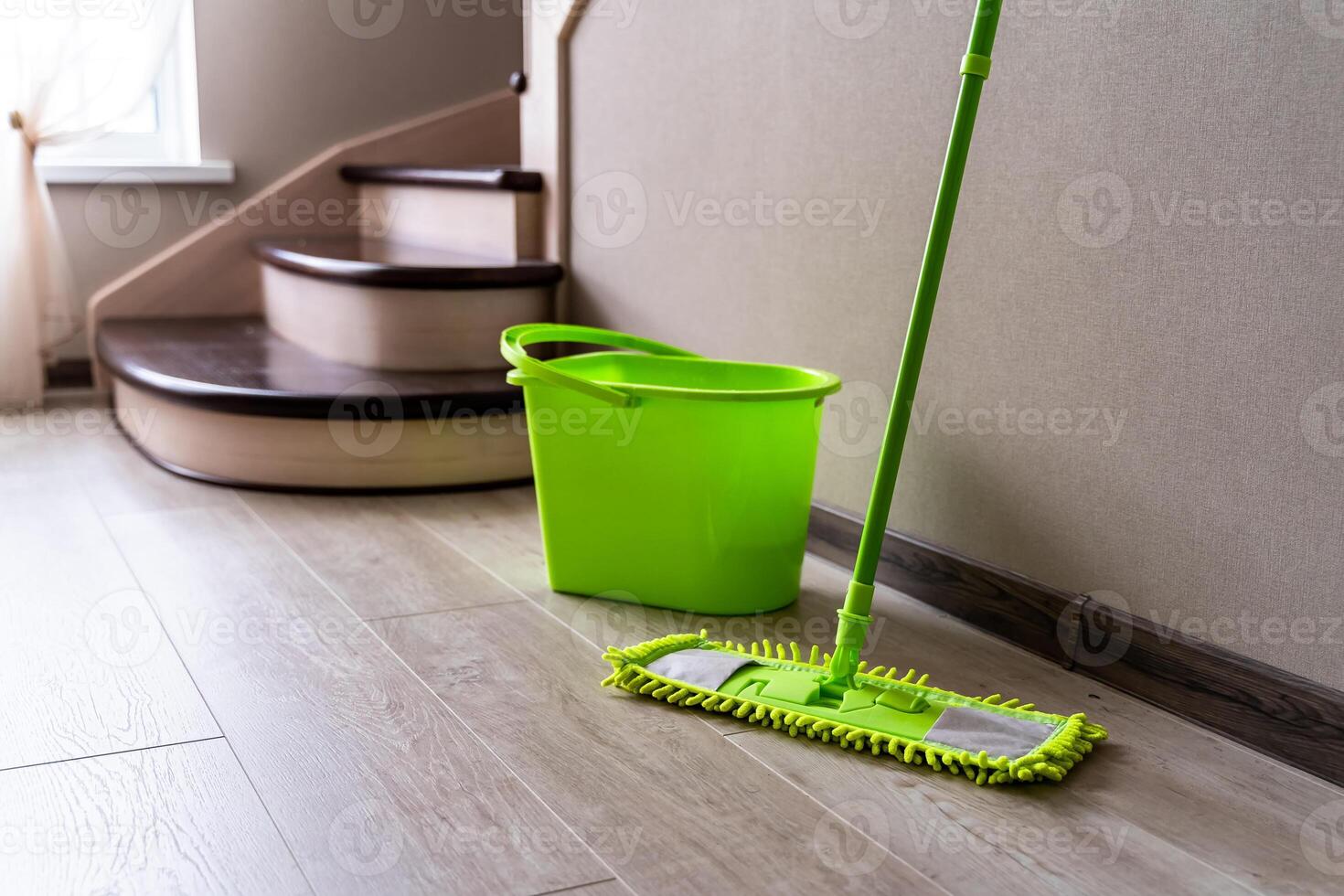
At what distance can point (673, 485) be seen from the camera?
1.67m

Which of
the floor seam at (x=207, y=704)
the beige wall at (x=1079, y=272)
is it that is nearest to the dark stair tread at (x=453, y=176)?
the beige wall at (x=1079, y=272)

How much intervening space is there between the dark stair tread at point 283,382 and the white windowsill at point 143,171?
50 cm

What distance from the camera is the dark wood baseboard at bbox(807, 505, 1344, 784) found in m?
1.28

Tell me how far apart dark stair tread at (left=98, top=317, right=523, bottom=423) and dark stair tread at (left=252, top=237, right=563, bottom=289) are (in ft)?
0.59

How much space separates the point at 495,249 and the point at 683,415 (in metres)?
1.21

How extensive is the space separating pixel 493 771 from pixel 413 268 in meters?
1.42

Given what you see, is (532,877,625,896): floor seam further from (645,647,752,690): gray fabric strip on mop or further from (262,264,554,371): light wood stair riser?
(262,264,554,371): light wood stair riser

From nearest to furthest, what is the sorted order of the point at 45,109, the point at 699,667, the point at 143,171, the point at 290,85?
the point at 699,667 → the point at 45,109 → the point at 143,171 → the point at 290,85

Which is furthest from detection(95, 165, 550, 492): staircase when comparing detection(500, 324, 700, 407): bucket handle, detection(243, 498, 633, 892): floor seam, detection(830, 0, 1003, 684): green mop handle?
detection(830, 0, 1003, 684): green mop handle

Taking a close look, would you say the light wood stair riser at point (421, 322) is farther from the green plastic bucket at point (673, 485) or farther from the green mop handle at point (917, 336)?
the green mop handle at point (917, 336)

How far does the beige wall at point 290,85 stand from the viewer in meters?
3.13

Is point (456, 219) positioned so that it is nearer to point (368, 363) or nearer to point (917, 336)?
point (368, 363)

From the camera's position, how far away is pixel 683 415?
164 cm

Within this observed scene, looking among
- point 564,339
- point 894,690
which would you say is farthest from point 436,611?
point 894,690
